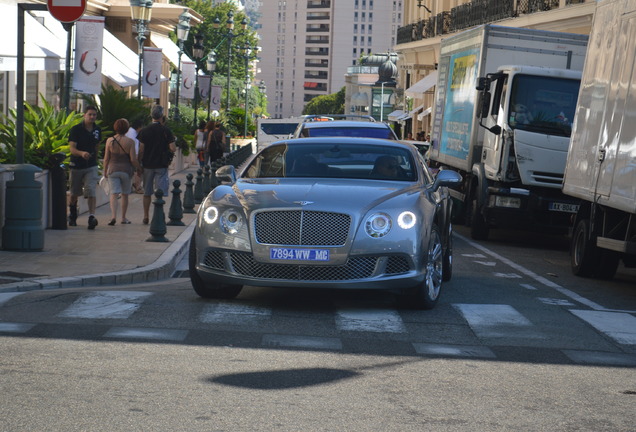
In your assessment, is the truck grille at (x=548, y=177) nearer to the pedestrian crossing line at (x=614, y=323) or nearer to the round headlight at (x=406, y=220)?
the pedestrian crossing line at (x=614, y=323)

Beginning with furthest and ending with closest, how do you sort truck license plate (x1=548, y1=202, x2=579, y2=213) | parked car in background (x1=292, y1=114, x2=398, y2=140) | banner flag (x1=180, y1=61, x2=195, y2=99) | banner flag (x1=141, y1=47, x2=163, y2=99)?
banner flag (x1=180, y1=61, x2=195, y2=99) → banner flag (x1=141, y1=47, x2=163, y2=99) → parked car in background (x1=292, y1=114, x2=398, y2=140) → truck license plate (x1=548, y1=202, x2=579, y2=213)

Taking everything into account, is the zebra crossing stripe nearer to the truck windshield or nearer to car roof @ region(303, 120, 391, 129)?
car roof @ region(303, 120, 391, 129)

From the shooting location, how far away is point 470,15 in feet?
155

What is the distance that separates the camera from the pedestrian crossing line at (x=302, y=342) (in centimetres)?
818

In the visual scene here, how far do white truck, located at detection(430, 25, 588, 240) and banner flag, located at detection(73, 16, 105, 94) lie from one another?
6495 millimetres

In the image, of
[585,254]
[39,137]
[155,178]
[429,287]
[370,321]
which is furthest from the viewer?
[155,178]

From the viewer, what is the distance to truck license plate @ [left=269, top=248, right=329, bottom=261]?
9570 millimetres

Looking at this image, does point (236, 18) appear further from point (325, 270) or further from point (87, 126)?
point (325, 270)

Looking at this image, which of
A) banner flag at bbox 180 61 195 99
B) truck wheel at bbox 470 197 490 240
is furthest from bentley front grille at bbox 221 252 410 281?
banner flag at bbox 180 61 195 99

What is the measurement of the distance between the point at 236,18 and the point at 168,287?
101m

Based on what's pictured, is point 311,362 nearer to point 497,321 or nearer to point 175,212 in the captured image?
point 497,321

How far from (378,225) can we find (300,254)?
0.67 metres

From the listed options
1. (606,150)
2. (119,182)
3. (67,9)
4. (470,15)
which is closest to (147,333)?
(606,150)

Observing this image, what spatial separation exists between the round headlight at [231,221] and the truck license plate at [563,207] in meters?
9.51
